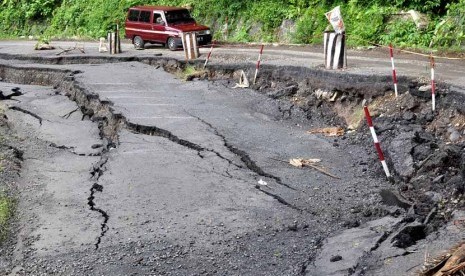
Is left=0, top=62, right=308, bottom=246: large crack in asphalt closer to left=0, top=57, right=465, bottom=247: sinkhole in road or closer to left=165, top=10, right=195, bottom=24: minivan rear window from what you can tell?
left=0, top=57, right=465, bottom=247: sinkhole in road

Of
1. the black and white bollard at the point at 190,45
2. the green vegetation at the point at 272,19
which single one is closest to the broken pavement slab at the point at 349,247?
the green vegetation at the point at 272,19

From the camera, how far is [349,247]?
24.9 feet

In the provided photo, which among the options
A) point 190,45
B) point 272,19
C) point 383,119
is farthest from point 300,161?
point 272,19

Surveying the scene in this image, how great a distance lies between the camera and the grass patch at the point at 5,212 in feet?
29.3

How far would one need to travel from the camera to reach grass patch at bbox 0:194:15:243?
29.3ft

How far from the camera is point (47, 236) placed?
859 centimetres

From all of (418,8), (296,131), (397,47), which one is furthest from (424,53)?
(296,131)

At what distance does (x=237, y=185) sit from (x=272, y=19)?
1540cm

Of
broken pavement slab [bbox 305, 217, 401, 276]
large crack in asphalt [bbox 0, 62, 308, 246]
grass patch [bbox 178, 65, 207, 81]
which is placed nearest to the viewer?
broken pavement slab [bbox 305, 217, 401, 276]

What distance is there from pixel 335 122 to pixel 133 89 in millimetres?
5926

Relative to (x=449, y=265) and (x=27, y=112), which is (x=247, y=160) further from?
(x=27, y=112)

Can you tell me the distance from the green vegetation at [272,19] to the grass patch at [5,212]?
12.2 meters

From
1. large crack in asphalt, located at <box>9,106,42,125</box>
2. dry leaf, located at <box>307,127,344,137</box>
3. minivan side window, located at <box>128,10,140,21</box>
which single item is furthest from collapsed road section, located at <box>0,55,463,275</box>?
minivan side window, located at <box>128,10,140,21</box>

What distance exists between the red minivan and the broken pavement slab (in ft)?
51.9
